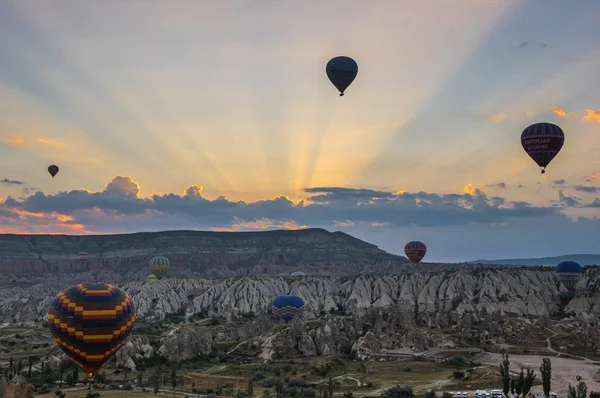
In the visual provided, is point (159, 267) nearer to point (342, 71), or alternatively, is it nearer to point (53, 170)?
point (53, 170)

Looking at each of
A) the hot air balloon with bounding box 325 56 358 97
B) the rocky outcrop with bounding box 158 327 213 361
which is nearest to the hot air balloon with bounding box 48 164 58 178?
the rocky outcrop with bounding box 158 327 213 361

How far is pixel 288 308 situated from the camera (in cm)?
10962

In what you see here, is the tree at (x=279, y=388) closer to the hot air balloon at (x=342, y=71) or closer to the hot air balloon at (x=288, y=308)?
the hot air balloon at (x=342, y=71)

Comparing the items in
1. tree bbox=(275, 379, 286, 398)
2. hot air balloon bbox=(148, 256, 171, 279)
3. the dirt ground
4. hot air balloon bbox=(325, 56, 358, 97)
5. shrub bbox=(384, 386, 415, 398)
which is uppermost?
hot air balloon bbox=(325, 56, 358, 97)

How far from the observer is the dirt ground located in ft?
189

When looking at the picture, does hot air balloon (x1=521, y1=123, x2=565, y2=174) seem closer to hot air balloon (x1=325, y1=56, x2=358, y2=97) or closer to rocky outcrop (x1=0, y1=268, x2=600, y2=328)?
hot air balloon (x1=325, y1=56, x2=358, y2=97)

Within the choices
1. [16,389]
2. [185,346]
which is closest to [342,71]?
[185,346]

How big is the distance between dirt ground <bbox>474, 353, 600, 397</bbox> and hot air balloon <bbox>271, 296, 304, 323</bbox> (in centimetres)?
4005

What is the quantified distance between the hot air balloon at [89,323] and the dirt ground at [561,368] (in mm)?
37053

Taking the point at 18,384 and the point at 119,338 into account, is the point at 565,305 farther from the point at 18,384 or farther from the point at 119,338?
the point at 18,384

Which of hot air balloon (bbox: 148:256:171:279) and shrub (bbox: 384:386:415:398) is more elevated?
hot air balloon (bbox: 148:256:171:279)

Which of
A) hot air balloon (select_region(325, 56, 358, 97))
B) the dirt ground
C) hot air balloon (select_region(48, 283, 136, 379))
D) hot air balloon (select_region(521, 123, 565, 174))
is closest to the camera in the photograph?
hot air balloon (select_region(48, 283, 136, 379))

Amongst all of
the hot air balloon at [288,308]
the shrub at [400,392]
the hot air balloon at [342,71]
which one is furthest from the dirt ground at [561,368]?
the hot air balloon at [288,308]

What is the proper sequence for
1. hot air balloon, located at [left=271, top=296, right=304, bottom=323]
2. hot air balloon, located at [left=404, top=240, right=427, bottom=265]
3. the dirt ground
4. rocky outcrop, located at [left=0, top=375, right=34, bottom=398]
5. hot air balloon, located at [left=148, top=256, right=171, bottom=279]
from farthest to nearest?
hot air balloon, located at [left=148, top=256, right=171, bottom=279] < hot air balloon, located at [left=404, top=240, right=427, bottom=265] < hot air balloon, located at [left=271, top=296, right=304, bottom=323] < the dirt ground < rocky outcrop, located at [left=0, top=375, right=34, bottom=398]
